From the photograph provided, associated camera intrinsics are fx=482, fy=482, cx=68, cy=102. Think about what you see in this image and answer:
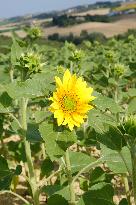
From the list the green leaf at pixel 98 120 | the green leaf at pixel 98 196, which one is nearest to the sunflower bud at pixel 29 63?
the green leaf at pixel 98 120

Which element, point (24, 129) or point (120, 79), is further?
point (120, 79)

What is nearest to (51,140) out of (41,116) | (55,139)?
(55,139)

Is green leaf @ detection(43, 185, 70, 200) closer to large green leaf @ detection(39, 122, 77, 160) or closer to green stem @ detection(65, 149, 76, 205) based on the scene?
green stem @ detection(65, 149, 76, 205)

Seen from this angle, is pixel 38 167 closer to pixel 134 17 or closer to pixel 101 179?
pixel 101 179

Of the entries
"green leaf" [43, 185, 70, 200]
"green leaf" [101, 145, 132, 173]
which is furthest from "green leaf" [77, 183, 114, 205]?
"green leaf" [43, 185, 70, 200]

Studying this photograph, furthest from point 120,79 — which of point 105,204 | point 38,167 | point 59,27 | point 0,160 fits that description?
point 59,27
